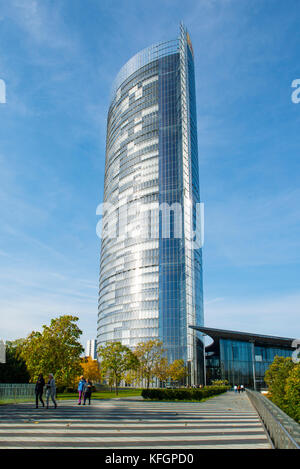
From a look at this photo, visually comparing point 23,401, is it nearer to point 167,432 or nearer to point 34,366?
point 34,366

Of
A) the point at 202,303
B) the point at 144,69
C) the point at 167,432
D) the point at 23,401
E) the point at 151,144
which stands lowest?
the point at 23,401

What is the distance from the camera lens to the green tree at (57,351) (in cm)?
3266

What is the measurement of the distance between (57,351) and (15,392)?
25.0 ft

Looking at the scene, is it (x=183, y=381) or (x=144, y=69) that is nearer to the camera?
(x=183, y=381)

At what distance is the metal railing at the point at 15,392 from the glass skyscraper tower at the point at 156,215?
6668 centimetres

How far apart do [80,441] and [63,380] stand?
23.9 meters

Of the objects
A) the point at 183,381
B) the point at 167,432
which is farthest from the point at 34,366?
the point at 183,381

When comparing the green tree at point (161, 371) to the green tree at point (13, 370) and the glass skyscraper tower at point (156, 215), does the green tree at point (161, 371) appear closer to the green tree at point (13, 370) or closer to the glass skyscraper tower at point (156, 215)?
the green tree at point (13, 370)

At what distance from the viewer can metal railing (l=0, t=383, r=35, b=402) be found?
25.1 meters

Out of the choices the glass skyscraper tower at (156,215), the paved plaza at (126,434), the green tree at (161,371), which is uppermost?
the glass skyscraper tower at (156,215)

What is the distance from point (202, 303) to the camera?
103562 millimetres

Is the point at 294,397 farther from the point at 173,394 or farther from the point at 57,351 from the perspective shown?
the point at 57,351

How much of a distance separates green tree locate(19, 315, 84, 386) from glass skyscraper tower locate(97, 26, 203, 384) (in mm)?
60135

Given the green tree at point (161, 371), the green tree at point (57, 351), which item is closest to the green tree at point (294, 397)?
the green tree at point (57, 351)
